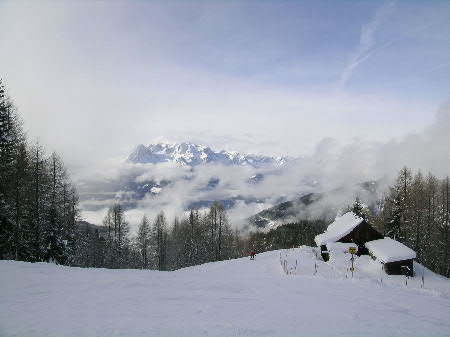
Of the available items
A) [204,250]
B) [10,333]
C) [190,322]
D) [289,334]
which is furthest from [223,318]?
[204,250]

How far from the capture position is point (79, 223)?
55750 millimetres

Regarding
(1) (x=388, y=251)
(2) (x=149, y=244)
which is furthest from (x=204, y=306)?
(2) (x=149, y=244)

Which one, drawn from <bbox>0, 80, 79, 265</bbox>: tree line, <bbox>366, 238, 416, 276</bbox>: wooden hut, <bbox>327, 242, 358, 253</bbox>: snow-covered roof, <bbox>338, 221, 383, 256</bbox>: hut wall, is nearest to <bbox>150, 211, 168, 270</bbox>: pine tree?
<bbox>0, 80, 79, 265</bbox>: tree line

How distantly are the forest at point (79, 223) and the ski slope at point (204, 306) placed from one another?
9817mm

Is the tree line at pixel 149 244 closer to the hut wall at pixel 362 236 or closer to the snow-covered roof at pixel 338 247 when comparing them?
the snow-covered roof at pixel 338 247

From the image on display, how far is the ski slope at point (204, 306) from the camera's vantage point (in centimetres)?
1349

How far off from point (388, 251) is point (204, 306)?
100 ft

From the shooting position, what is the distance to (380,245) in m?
41.8

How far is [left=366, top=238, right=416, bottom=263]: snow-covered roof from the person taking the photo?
37688 mm

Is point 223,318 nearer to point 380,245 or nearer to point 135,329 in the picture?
point 135,329

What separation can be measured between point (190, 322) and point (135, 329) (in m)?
2.37

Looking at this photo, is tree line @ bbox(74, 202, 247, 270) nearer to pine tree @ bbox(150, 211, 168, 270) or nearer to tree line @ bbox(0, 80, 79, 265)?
pine tree @ bbox(150, 211, 168, 270)

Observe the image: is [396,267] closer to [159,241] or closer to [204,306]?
[204,306]

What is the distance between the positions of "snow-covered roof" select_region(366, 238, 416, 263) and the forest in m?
8.40
